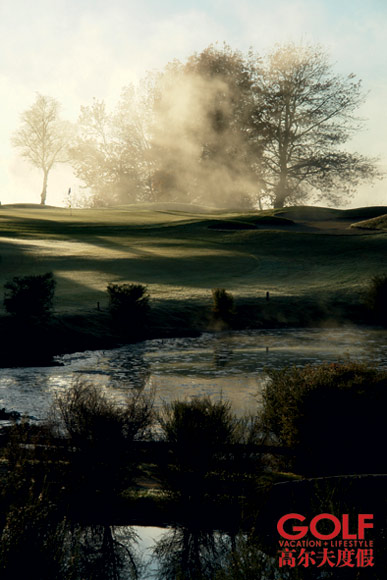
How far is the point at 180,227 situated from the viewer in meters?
52.8

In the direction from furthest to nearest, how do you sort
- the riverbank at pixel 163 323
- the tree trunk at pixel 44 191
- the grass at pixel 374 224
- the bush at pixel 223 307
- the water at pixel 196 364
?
the tree trunk at pixel 44 191
the grass at pixel 374 224
the bush at pixel 223 307
the riverbank at pixel 163 323
the water at pixel 196 364

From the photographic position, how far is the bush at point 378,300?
98.1ft

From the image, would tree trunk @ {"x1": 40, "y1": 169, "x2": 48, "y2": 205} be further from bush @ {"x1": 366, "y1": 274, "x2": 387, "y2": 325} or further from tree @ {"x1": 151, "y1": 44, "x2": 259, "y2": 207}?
bush @ {"x1": 366, "y1": 274, "x2": 387, "y2": 325}

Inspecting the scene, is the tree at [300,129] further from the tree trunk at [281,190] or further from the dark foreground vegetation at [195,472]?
the dark foreground vegetation at [195,472]

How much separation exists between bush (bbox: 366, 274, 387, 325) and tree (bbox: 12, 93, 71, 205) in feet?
197

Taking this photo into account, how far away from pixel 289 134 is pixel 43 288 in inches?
1958

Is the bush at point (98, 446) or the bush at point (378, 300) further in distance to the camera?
the bush at point (378, 300)

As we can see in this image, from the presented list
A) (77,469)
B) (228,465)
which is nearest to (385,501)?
(228,465)

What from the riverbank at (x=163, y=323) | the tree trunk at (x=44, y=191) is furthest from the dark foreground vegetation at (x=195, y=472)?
the tree trunk at (x=44, y=191)

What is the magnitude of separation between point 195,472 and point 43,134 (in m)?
77.9

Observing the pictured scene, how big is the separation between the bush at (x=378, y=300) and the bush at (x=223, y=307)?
20.5 feet

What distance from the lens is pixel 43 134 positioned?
3250 inches

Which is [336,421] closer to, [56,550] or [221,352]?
[56,550]

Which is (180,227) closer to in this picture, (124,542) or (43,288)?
(43,288)
